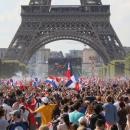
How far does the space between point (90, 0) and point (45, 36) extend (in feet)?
29.4

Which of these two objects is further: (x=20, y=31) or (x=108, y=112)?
(x=20, y=31)

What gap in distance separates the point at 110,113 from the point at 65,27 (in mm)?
82462

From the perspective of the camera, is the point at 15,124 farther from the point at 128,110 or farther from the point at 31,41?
the point at 31,41

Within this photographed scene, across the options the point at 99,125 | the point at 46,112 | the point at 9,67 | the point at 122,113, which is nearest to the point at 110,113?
the point at 122,113

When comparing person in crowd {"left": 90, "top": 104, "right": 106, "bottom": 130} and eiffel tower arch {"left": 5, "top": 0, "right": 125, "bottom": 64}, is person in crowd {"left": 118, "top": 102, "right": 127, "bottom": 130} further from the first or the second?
eiffel tower arch {"left": 5, "top": 0, "right": 125, "bottom": 64}

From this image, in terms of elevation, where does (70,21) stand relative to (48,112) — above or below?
above

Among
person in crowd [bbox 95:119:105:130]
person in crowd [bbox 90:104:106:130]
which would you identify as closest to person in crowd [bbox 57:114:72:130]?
person in crowd [bbox 95:119:105:130]

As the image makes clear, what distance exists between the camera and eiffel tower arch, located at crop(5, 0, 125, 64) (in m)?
92.6

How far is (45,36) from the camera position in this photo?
96.0 meters

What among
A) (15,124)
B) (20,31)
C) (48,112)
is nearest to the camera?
(15,124)

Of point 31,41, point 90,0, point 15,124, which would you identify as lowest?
point 15,124

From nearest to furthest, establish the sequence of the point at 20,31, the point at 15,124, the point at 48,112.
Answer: the point at 15,124 → the point at 48,112 → the point at 20,31

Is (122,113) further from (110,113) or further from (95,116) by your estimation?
(95,116)

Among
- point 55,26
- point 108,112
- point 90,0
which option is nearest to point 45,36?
point 55,26
